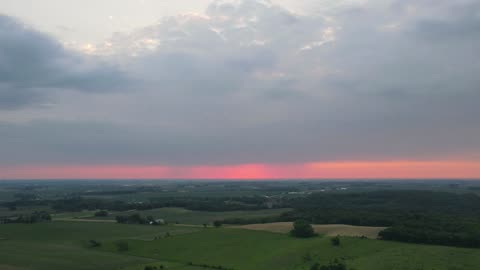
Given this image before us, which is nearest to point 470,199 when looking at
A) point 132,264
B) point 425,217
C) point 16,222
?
point 425,217

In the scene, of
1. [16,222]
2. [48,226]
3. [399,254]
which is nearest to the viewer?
[399,254]

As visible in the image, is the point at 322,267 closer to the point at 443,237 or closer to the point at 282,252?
the point at 282,252

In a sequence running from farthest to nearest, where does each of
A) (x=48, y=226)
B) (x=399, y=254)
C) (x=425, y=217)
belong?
(x=48, y=226) < (x=425, y=217) < (x=399, y=254)

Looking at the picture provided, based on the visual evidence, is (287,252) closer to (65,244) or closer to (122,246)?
(122,246)

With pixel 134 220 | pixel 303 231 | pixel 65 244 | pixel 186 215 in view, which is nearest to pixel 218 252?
pixel 303 231

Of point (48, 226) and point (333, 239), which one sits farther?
point (48, 226)

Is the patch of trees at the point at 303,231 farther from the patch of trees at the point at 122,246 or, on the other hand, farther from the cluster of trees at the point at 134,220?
the cluster of trees at the point at 134,220

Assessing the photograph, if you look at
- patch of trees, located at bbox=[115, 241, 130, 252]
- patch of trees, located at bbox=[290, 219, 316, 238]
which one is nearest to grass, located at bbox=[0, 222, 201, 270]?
patch of trees, located at bbox=[115, 241, 130, 252]

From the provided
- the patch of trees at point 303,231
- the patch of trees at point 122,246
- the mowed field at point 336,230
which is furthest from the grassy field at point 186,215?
the patch of trees at point 303,231
